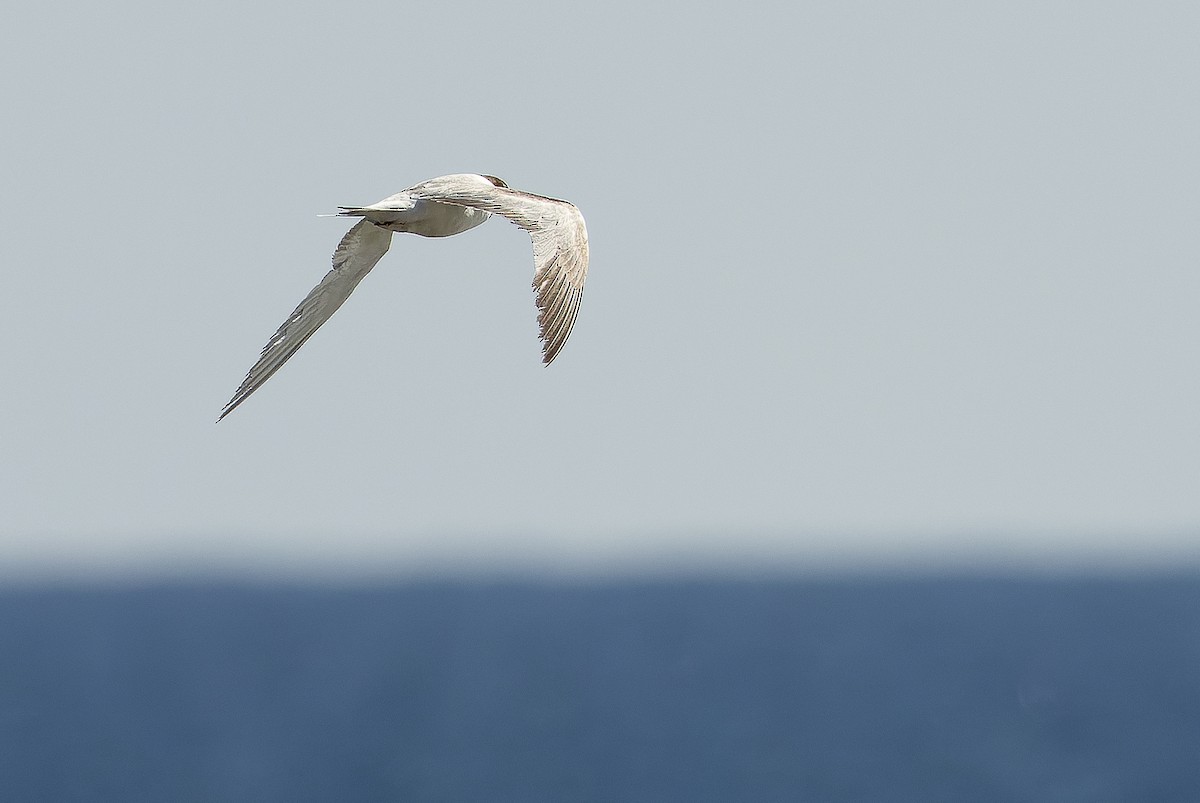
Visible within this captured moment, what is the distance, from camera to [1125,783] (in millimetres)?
108562

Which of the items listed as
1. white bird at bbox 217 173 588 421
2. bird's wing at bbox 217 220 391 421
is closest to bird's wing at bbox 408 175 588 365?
white bird at bbox 217 173 588 421

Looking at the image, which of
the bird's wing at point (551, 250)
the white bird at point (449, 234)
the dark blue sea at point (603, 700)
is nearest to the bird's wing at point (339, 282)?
the white bird at point (449, 234)

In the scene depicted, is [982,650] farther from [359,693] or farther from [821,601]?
[359,693]

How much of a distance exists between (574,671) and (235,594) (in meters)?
52.1

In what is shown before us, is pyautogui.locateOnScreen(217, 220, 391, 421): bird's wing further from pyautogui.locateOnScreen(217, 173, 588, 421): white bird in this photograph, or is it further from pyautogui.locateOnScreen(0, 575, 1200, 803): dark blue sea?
pyautogui.locateOnScreen(0, 575, 1200, 803): dark blue sea

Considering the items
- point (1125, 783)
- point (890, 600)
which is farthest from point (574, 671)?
point (890, 600)

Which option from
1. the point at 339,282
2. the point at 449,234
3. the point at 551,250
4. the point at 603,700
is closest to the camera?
the point at 551,250

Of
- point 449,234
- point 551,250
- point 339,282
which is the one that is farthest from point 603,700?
point 551,250

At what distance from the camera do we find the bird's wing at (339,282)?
63.5 feet

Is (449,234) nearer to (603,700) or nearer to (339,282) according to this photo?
(339,282)

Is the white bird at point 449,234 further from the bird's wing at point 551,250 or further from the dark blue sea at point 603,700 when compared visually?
the dark blue sea at point 603,700

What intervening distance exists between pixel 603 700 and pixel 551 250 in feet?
361

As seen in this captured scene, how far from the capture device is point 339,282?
1969 centimetres

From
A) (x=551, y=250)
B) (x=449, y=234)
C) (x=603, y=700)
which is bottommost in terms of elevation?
(x=603, y=700)
